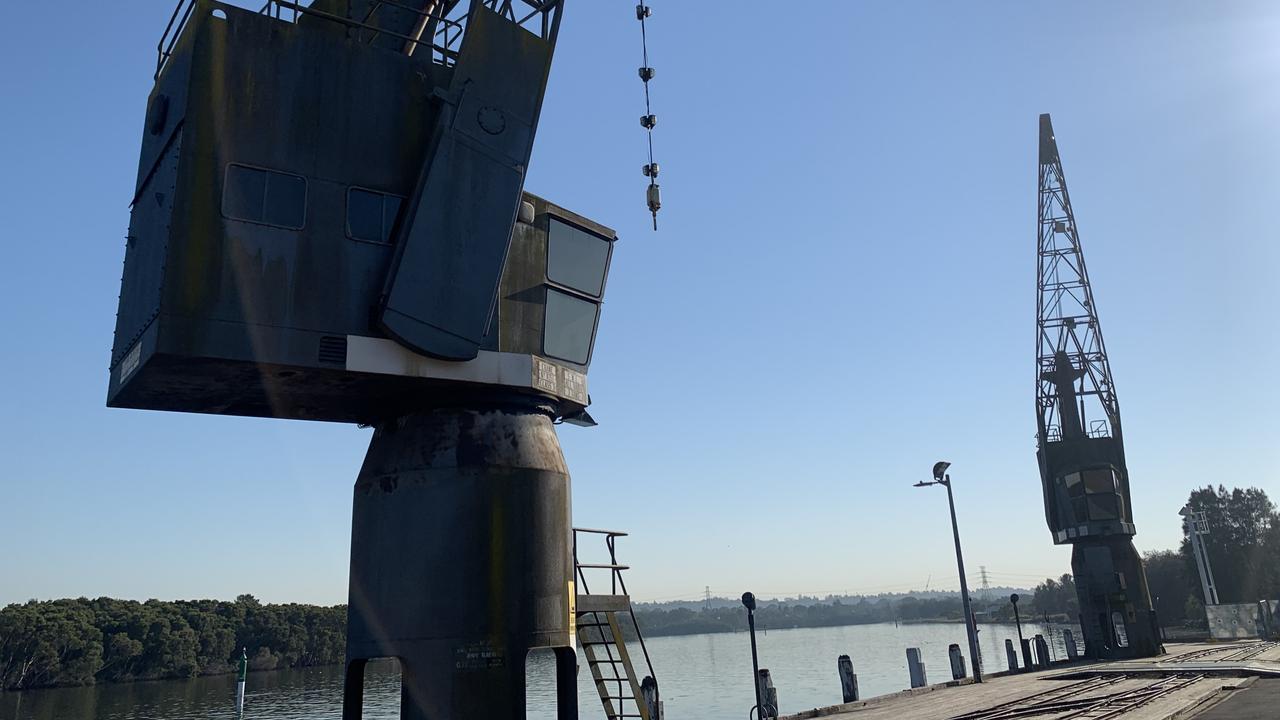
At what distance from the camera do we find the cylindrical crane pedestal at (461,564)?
465 inches

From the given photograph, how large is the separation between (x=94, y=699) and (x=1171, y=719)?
88959 mm

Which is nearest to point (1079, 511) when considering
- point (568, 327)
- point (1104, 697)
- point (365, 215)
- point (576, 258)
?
point (1104, 697)

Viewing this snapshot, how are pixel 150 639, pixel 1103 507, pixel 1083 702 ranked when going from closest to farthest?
1. pixel 1083 702
2. pixel 1103 507
3. pixel 150 639

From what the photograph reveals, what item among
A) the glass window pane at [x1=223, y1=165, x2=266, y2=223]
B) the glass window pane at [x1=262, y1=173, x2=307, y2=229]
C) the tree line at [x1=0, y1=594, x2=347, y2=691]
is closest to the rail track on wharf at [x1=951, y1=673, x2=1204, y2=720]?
the glass window pane at [x1=262, y1=173, x2=307, y2=229]

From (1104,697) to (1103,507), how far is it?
3164cm

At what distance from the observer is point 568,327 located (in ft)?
47.7

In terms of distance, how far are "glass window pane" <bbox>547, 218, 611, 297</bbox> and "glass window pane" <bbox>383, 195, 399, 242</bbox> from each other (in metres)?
2.83

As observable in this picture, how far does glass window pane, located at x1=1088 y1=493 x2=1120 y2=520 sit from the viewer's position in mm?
49438

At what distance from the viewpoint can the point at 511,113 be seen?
13633 millimetres

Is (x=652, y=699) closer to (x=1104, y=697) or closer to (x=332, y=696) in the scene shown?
(x=1104, y=697)

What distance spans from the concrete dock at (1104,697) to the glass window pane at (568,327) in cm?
1197

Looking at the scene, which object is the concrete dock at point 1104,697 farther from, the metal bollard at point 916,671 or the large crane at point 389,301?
the large crane at point 389,301

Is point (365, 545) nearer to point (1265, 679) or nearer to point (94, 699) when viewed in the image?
point (1265, 679)

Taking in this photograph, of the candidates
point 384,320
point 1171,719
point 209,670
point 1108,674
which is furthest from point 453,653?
point 209,670
